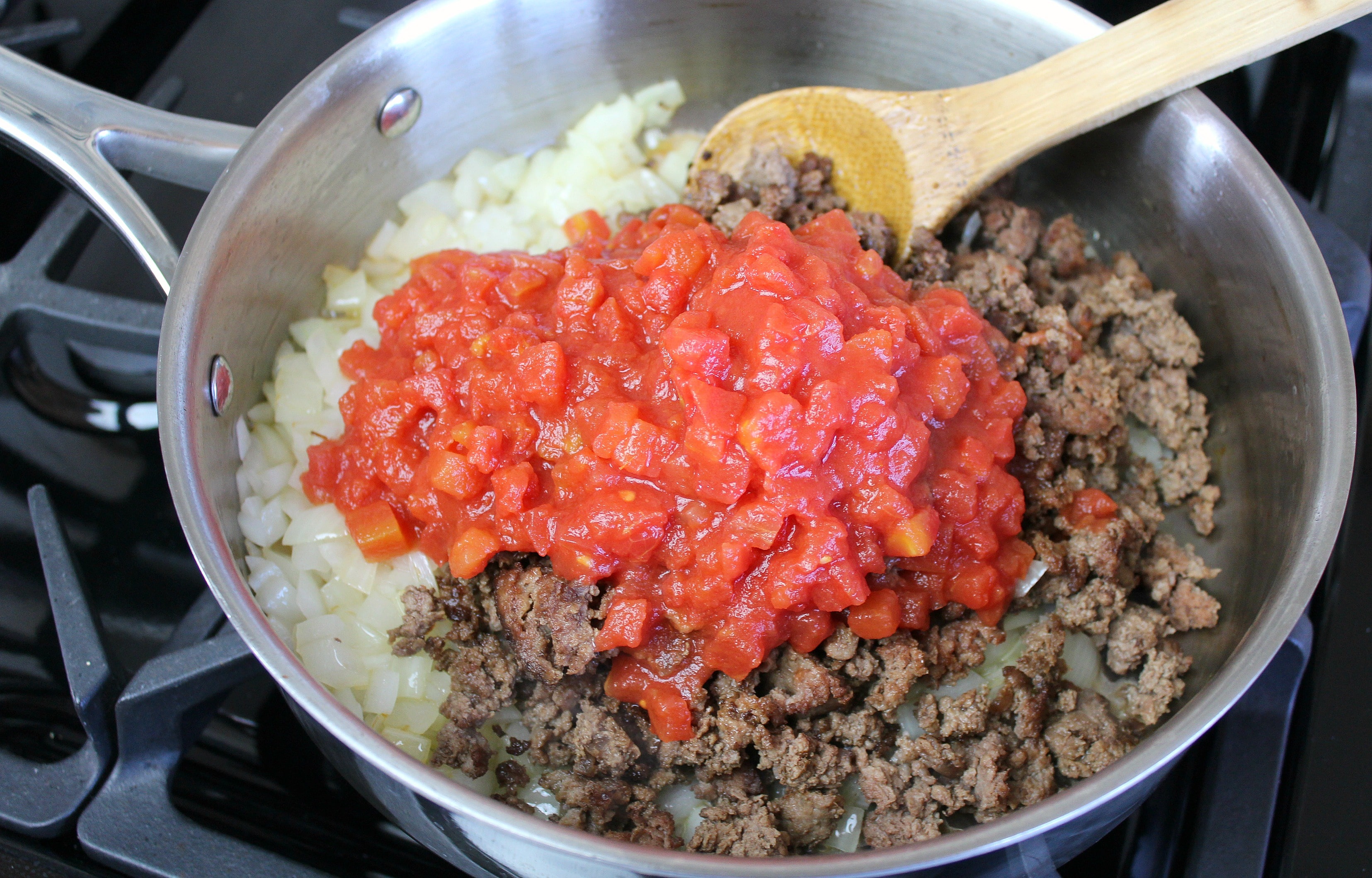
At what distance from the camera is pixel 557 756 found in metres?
2.26

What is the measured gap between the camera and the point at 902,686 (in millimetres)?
2219

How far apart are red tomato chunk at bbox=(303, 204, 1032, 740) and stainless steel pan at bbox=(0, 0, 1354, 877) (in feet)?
1.36

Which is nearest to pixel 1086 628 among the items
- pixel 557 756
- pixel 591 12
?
pixel 557 756

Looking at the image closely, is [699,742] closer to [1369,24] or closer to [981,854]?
[981,854]

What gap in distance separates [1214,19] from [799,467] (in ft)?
4.92

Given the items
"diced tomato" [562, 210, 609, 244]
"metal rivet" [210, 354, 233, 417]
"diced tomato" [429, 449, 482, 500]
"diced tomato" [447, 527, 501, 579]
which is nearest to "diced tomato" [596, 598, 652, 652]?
"diced tomato" [447, 527, 501, 579]

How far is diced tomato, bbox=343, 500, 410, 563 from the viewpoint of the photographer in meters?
2.36

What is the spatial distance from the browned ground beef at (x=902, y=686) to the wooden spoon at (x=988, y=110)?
425 mm

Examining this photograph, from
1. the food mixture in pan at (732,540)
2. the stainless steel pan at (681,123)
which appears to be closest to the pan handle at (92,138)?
the stainless steel pan at (681,123)

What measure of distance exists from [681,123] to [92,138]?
68.9 inches

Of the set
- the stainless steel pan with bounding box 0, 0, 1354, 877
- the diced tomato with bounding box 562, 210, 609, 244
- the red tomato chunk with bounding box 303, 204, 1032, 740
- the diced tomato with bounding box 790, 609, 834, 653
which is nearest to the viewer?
the stainless steel pan with bounding box 0, 0, 1354, 877

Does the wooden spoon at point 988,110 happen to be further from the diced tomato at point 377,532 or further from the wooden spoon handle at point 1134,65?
the diced tomato at point 377,532

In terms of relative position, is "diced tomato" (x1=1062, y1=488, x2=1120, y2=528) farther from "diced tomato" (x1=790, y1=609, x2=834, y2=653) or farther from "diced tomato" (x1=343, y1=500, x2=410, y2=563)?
"diced tomato" (x1=343, y1=500, x2=410, y2=563)

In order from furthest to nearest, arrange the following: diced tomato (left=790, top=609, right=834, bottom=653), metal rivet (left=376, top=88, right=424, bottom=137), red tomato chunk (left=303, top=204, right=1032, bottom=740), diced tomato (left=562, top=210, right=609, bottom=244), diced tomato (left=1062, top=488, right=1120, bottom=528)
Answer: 1. diced tomato (left=562, top=210, right=609, bottom=244)
2. metal rivet (left=376, top=88, right=424, bottom=137)
3. diced tomato (left=1062, top=488, right=1120, bottom=528)
4. diced tomato (left=790, top=609, right=834, bottom=653)
5. red tomato chunk (left=303, top=204, right=1032, bottom=740)
